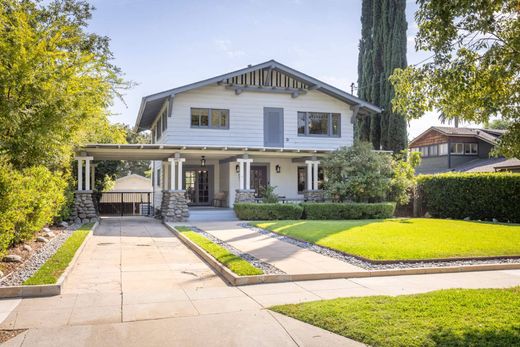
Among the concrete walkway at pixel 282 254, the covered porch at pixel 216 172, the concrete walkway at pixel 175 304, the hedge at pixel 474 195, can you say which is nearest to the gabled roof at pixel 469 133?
the hedge at pixel 474 195

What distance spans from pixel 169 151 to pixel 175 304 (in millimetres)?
13404

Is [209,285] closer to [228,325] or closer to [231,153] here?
[228,325]

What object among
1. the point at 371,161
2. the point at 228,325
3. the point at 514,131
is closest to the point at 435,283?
the point at 514,131

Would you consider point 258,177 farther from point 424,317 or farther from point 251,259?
point 424,317

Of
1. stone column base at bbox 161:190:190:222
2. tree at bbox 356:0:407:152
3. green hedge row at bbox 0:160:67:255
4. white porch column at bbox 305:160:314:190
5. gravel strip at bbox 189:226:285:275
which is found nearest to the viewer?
green hedge row at bbox 0:160:67:255

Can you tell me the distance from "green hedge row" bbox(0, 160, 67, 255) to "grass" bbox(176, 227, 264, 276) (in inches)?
150

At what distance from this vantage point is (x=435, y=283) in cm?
732

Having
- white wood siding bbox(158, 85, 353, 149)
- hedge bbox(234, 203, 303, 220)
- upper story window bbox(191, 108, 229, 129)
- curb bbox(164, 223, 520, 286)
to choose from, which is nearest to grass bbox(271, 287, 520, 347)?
curb bbox(164, 223, 520, 286)

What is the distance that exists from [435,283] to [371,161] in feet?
42.0

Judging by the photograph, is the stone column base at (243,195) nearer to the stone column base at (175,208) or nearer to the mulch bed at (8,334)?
the stone column base at (175,208)

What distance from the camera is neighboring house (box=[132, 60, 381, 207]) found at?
20359mm

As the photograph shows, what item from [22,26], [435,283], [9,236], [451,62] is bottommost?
[435,283]

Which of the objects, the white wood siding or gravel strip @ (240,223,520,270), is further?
the white wood siding

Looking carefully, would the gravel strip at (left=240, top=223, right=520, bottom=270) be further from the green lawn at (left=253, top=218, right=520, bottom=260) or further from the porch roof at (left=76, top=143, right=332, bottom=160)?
the porch roof at (left=76, top=143, right=332, bottom=160)
